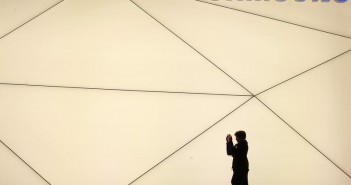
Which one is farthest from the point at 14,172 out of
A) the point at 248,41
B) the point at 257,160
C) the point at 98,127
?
the point at 248,41

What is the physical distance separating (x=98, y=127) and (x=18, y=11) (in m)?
2.18

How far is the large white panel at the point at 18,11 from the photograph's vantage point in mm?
5535

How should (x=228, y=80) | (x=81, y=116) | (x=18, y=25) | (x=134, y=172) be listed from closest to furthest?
(x=134, y=172) < (x=81, y=116) < (x=228, y=80) < (x=18, y=25)

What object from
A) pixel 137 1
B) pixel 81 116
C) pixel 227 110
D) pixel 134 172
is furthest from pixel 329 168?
pixel 137 1

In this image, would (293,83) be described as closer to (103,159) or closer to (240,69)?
(240,69)

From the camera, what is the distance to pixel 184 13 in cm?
574

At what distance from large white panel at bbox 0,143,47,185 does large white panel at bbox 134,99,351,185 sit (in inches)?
39.3

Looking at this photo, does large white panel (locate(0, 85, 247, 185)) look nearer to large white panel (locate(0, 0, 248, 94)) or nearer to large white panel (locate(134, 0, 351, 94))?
large white panel (locate(0, 0, 248, 94))

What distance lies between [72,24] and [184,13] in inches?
56.8

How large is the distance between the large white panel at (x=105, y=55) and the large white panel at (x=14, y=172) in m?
0.97

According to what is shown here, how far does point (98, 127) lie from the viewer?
4.63 m

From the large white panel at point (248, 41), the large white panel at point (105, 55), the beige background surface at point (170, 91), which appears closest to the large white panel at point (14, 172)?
the beige background surface at point (170, 91)

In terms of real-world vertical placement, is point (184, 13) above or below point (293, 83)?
above

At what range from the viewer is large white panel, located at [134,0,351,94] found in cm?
521
